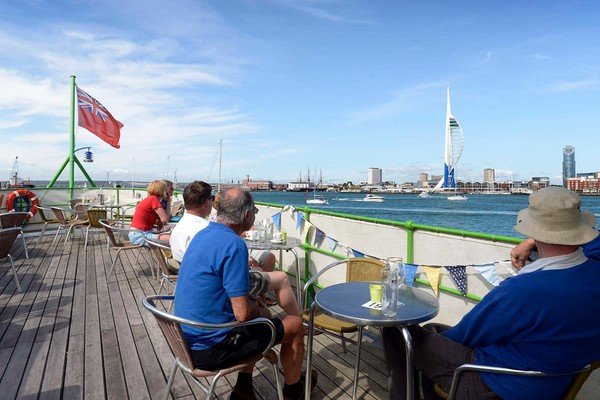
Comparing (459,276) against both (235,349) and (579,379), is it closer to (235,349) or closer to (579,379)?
(579,379)

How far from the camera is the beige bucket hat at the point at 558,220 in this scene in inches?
60.1

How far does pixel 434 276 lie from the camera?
2848 mm

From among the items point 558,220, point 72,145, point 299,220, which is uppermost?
point 72,145

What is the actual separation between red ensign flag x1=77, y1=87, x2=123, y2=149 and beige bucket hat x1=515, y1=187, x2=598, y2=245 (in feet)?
43.9

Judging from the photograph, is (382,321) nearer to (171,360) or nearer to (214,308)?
(214,308)

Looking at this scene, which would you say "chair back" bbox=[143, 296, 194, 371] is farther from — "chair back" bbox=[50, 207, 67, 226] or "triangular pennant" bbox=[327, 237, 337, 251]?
"chair back" bbox=[50, 207, 67, 226]

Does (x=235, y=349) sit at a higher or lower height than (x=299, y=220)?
lower

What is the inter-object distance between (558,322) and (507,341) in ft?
0.69

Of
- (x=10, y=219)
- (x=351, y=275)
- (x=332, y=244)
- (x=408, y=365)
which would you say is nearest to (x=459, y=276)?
(x=351, y=275)

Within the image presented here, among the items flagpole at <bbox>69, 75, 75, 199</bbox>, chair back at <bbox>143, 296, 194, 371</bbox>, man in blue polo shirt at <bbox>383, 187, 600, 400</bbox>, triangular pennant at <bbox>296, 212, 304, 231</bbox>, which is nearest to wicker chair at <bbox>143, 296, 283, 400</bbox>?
chair back at <bbox>143, 296, 194, 371</bbox>

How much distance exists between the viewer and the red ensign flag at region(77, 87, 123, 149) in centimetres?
1216

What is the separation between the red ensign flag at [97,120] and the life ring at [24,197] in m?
3.11

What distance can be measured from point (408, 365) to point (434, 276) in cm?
124

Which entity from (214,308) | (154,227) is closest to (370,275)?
(214,308)
